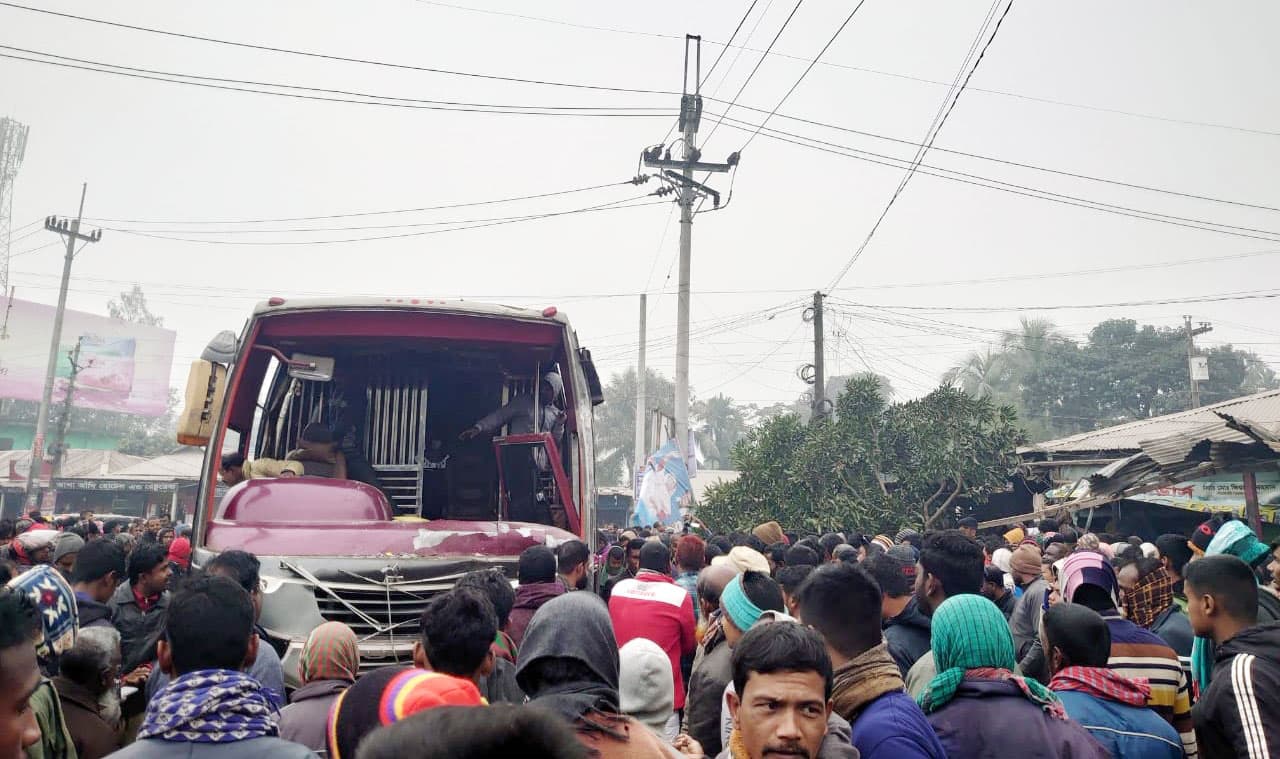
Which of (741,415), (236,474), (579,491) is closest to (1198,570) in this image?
(579,491)

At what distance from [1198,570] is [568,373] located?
4.92 meters

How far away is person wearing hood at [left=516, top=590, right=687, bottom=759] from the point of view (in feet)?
8.34

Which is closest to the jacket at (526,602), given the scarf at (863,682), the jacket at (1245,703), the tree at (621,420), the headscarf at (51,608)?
the headscarf at (51,608)

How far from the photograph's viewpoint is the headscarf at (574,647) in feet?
8.79

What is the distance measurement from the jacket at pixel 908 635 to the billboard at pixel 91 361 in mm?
62962

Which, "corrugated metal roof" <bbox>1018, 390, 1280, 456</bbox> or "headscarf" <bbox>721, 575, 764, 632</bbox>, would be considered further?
"corrugated metal roof" <bbox>1018, 390, 1280, 456</bbox>

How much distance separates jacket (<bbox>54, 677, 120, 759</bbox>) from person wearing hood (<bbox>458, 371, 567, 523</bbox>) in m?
4.55

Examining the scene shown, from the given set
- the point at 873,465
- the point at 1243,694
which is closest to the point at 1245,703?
the point at 1243,694

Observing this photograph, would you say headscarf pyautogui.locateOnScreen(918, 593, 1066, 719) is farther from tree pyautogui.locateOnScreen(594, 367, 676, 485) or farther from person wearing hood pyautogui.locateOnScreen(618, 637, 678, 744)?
tree pyautogui.locateOnScreen(594, 367, 676, 485)

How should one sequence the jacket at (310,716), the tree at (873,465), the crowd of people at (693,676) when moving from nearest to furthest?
the crowd of people at (693,676) → the jacket at (310,716) → the tree at (873,465)

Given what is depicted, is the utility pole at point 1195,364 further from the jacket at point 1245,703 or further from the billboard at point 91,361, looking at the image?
the billboard at point 91,361

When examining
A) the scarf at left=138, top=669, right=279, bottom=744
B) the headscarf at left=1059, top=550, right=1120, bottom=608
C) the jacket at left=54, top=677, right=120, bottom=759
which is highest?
the headscarf at left=1059, top=550, right=1120, bottom=608

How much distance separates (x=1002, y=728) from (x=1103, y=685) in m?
0.85

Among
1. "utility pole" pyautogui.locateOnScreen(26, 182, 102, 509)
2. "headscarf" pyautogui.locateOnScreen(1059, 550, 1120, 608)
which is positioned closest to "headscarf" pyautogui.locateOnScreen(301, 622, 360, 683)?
"headscarf" pyautogui.locateOnScreen(1059, 550, 1120, 608)
